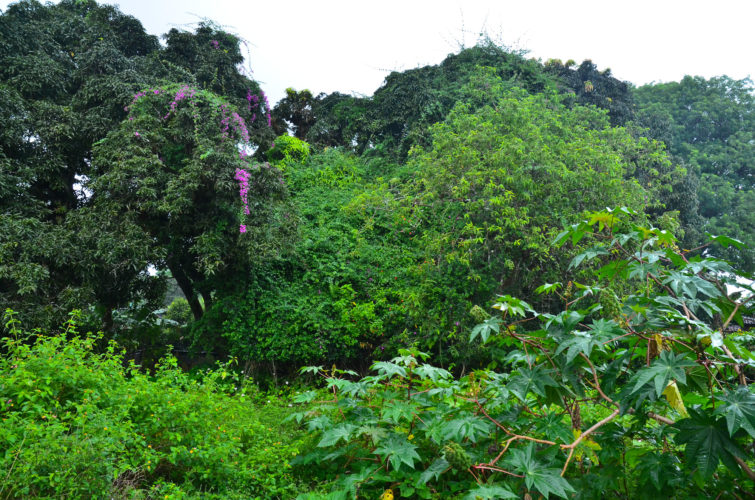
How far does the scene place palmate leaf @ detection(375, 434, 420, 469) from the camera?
6.78 feet

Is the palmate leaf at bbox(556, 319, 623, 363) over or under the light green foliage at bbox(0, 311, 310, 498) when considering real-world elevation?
over

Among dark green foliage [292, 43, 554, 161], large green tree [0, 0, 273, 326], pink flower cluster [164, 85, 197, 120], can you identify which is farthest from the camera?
dark green foliage [292, 43, 554, 161]

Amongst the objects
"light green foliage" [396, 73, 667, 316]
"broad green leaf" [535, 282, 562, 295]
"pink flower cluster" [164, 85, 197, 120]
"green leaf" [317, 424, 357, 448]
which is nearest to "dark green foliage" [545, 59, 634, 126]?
"light green foliage" [396, 73, 667, 316]

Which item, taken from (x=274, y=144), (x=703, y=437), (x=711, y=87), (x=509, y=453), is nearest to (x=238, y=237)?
(x=274, y=144)

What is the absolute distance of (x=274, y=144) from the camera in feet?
34.6

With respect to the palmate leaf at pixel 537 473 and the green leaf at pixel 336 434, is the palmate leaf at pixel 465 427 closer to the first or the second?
the palmate leaf at pixel 537 473

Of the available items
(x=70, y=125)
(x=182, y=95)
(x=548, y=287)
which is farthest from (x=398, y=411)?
(x=70, y=125)

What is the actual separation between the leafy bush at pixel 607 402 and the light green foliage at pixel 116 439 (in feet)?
2.27

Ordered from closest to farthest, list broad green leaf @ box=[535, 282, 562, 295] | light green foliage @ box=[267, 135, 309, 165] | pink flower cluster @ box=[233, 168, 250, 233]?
1. broad green leaf @ box=[535, 282, 562, 295]
2. pink flower cluster @ box=[233, 168, 250, 233]
3. light green foliage @ box=[267, 135, 309, 165]

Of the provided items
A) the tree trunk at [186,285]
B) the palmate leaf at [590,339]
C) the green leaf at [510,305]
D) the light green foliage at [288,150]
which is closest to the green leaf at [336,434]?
the green leaf at [510,305]

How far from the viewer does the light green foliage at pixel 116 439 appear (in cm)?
210

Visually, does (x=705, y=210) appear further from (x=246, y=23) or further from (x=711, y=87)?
(x=246, y=23)

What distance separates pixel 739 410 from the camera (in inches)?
55.6

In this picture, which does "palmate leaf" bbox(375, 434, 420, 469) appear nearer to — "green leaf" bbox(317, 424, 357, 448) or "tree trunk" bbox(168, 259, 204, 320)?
"green leaf" bbox(317, 424, 357, 448)
